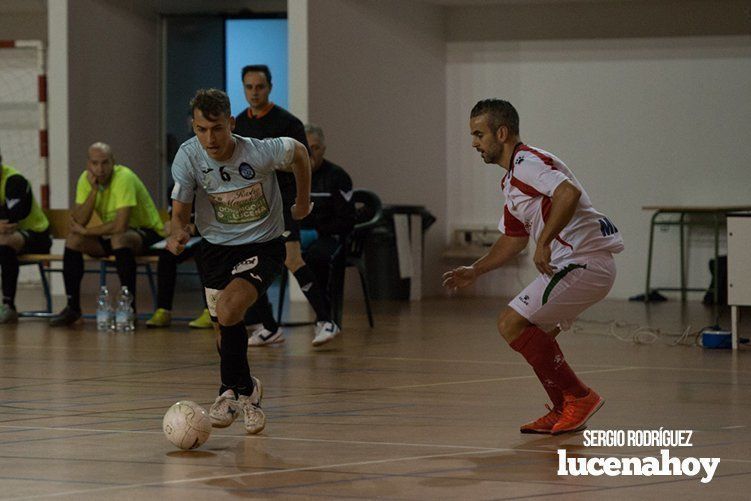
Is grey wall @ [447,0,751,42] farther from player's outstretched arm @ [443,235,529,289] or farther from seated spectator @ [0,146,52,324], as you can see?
player's outstretched arm @ [443,235,529,289]

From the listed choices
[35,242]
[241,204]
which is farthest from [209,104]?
[35,242]

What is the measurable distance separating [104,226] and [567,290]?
533cm

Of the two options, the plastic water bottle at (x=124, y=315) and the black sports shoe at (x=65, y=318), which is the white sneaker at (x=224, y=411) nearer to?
the plastic water bottle at (x=124, y=315)

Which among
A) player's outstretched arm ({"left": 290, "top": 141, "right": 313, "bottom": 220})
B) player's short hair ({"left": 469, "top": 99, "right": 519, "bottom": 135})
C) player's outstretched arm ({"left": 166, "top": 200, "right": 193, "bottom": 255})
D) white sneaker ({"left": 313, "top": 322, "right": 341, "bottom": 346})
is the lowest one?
white sneaker ({"left": 313, "top": 322, "right": 341, "bottom": 346})

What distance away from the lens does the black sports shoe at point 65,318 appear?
918 cm

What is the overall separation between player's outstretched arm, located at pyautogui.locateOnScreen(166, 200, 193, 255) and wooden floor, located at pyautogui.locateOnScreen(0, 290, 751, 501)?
73cm

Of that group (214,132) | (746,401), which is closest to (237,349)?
(214,132)

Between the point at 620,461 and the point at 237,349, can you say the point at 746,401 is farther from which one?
the point at 237,349

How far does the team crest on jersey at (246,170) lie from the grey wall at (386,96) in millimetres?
7116

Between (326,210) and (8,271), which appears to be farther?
(8,271)

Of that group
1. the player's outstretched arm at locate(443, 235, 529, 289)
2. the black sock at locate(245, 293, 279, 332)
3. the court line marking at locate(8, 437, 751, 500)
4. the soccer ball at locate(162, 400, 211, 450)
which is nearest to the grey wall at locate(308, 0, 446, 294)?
the black sock at locate(245, 293, 279, 332)

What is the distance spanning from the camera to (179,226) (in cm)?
471

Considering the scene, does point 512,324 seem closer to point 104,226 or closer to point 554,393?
point 554,393

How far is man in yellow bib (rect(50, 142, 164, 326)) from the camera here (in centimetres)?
914
